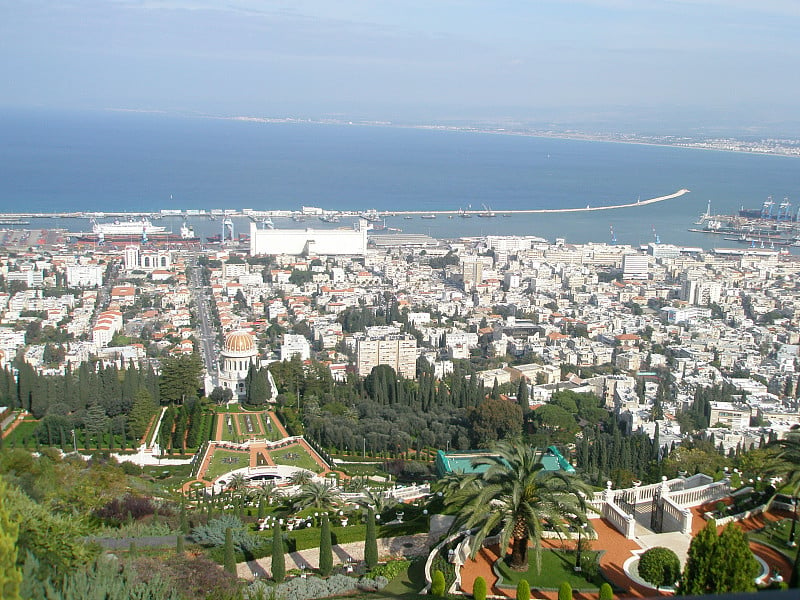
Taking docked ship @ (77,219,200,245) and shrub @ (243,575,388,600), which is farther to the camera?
docked ship @ (77,219,200,245)

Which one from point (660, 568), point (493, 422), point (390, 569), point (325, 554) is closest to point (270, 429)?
point (493, 422)

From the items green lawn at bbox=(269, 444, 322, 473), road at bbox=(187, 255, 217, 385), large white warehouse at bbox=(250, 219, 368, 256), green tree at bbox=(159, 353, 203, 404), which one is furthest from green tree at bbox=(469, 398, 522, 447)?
large white warehouse at bbox=(250, 219, 368, 256)

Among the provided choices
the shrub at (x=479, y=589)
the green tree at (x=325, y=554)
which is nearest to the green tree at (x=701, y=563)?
the shrub at (x=479, y=589)

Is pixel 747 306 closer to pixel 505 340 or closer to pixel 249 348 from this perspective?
pixel 505 340

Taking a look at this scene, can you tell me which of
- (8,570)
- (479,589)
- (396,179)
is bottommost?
(396,179)

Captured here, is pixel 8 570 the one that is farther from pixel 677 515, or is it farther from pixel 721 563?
pixel 677 515

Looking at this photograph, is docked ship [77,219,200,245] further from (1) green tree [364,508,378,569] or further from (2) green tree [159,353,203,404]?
(1) green tree [364,508,378,569]
